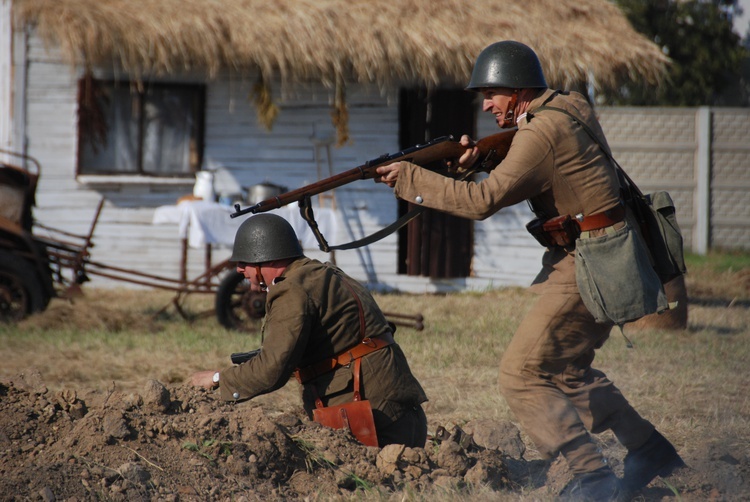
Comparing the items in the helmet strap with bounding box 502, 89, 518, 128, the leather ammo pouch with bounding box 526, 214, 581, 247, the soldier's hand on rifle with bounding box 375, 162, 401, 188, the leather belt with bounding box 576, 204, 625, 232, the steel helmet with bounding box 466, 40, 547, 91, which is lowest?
the leather ammo pouch with bounding box 526, 214, 581, 247

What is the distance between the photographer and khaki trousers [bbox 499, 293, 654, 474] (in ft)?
13.4

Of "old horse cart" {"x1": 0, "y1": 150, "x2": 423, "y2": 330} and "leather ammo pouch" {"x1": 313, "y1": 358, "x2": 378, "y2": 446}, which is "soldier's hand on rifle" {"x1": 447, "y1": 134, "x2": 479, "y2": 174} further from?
"old horse cart" {"x1": 0, "y1": 150, "x2": 423, "y2": 330}

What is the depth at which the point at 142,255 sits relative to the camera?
36.0 ft

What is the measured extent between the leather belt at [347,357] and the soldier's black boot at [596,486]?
1067 millimetres

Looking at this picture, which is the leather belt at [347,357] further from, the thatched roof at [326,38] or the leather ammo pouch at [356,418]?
the thatched roof at [326,38]

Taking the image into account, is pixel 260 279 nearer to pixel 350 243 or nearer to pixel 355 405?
pixel 350 243

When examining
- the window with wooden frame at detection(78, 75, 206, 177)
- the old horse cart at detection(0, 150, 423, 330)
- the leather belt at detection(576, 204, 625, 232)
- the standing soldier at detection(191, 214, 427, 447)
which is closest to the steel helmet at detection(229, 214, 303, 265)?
the standing soldier at detection(191, 214, 427, 447)

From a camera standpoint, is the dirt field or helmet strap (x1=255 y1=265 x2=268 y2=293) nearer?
the dirt field

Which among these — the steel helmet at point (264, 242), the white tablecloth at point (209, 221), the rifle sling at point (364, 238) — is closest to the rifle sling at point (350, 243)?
the rifle sling at point (364, 238)

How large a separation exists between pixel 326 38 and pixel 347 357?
6.39 metres

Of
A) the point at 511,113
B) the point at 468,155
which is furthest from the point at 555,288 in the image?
the point at 511,113

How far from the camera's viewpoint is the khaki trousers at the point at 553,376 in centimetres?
407

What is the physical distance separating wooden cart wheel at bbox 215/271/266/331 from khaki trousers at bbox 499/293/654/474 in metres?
4.48

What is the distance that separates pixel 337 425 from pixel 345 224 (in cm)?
712
